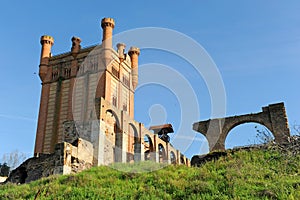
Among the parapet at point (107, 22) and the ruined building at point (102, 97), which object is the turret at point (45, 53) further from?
the parapet at point (107, 22)

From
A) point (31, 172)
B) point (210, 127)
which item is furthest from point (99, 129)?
point (210, 127)

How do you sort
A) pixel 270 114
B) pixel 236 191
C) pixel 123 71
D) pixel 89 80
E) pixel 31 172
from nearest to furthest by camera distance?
pixel 236 191, pixel 31 172, pixel 270 114, pixel 89 80, pixel 123 71

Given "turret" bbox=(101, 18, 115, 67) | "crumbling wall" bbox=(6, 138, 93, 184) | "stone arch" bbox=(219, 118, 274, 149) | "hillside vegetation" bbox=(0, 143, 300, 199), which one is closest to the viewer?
"hillside vegetation" bbox=(0, 143, 300, 199)

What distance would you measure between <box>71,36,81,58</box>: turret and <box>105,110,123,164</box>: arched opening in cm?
1585

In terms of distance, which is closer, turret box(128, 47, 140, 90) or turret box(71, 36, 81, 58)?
turret box(71, 36, 81, 58)

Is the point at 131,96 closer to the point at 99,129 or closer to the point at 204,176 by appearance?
the point at 99,129

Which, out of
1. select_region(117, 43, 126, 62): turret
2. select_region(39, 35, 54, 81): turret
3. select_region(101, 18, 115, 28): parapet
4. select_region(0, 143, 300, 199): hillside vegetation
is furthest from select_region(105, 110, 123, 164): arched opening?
select_region(39, 35, 54, 81): turret

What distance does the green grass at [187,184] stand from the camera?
930 cm

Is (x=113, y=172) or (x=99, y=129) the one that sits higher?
(x=99, y=129)

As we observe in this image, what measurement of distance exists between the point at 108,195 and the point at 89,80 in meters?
26.5

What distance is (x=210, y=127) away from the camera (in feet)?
75.3

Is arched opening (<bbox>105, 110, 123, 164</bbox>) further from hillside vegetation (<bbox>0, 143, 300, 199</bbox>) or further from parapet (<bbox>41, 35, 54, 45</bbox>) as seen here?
parapet (<bbox>41, 35, 54, 45</bbox>)

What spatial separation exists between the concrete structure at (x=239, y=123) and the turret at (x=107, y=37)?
14.7 m

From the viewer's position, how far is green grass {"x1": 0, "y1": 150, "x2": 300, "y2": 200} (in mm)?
9305
